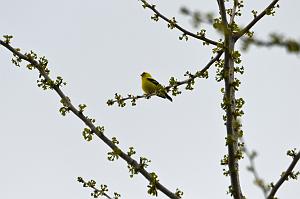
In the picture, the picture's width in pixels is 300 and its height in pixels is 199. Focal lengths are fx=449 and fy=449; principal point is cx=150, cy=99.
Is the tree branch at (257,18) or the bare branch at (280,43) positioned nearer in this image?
the bare branch at (280,43)

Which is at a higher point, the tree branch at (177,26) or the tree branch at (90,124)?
the tree branch at (177,26)

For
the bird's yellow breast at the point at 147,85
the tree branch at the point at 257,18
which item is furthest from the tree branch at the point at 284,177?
the bird's yellow breast at the point at 147,85

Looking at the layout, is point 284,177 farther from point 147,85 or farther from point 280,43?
point 147,85

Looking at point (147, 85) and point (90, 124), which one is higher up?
point (147, 85)

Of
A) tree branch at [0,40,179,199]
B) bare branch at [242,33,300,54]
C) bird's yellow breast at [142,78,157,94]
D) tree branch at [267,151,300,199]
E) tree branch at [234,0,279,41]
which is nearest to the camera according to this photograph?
bare branch at [242,33,300,54]

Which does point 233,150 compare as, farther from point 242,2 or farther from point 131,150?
point 242,2

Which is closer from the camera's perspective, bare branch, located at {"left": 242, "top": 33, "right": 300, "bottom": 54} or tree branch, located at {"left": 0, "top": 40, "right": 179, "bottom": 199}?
bare branch, located at {"left": 242, "top": 33, "right": 300, "bottom": 54}

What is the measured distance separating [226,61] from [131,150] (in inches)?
56.2

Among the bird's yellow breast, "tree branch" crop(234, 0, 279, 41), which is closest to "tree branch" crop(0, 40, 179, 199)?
"tree branch" crop(234, 0, 279, 41)

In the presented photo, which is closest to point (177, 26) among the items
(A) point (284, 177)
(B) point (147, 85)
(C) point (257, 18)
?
(C) point (257, 18)

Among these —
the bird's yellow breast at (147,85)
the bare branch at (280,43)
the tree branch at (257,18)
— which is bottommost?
the bare branch at (280,43)

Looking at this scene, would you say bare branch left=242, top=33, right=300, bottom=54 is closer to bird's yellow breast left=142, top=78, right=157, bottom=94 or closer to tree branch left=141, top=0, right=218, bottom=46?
tree branch left=141, top=0, right=218, bottom=46

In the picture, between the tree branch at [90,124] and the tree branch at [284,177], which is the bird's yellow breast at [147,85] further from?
the tree branch at [284,177]

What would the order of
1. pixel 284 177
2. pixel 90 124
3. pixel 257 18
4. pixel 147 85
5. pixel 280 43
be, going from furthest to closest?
pixel 147 85
pixel 257 18
pixel 90 124
pixel 284 177
pixel 280 43
